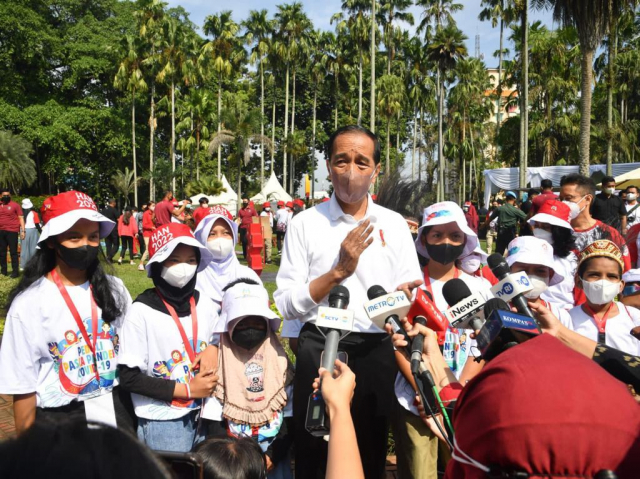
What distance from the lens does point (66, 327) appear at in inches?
103

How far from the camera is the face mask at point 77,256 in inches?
107

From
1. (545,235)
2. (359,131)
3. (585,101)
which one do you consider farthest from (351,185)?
(585,101)

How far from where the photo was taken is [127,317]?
2.75m

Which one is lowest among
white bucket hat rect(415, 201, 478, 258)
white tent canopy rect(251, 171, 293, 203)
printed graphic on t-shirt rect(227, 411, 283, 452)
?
printed graphic on t-shirt rect(227, 411, 283, 452)

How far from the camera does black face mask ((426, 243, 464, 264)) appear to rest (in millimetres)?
3051

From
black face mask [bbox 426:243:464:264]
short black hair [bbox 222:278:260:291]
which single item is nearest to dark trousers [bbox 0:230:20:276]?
short black hair [bbox 222:278:260:291]

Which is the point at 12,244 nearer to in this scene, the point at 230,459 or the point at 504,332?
the point at 230,459

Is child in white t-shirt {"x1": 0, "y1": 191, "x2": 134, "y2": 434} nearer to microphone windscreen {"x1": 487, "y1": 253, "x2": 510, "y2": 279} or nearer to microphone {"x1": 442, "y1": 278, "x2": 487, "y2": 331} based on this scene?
microphone {"x1": 442, "y1": 278, "x2": 487, "y2": 331}

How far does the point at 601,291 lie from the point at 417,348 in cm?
192

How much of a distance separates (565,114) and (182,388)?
3688 centimetres

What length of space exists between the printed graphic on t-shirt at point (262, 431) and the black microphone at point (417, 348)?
1151 mm

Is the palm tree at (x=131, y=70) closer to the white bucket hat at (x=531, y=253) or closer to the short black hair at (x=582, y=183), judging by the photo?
the short black hair at (x=582, y=183)

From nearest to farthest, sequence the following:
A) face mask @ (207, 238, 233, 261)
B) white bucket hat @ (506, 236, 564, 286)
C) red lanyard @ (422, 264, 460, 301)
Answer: red lanyard @ (422, 264, 460, 301)
white bucket hat @ (506, 236, 564, 286)
face mask @ (207, 238, 233, 261)

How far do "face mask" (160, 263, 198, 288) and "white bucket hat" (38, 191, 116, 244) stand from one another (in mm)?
431
